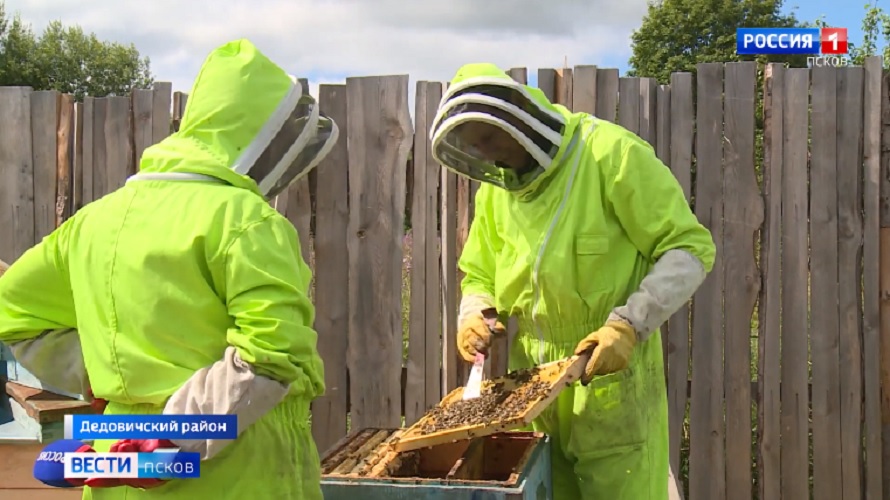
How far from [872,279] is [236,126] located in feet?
11.5

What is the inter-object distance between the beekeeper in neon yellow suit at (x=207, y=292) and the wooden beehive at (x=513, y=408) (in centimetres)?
49

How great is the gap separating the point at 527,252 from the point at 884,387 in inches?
97.2

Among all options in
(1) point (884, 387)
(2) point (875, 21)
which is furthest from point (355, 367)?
(2) point (875, 21)

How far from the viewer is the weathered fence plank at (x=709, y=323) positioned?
4.28 m

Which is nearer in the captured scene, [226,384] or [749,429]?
[226,384]

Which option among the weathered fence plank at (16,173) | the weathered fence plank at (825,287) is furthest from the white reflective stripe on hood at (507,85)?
the weathered fence plank at (16,173)

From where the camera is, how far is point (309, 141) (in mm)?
2484

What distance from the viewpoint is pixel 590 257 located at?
9.73 ft

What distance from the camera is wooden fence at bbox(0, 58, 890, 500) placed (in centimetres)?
427

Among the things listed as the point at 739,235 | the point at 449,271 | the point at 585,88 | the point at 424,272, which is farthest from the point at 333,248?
the point at 739,235

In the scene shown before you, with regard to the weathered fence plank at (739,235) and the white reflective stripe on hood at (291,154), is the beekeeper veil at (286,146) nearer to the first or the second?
the white reflective stripe on hood at (291,154)

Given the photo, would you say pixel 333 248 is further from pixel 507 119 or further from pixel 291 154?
pixel 291 154

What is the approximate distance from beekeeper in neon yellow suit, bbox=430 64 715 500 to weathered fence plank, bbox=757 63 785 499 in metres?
1.47

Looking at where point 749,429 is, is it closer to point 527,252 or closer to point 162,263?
point 527,252
